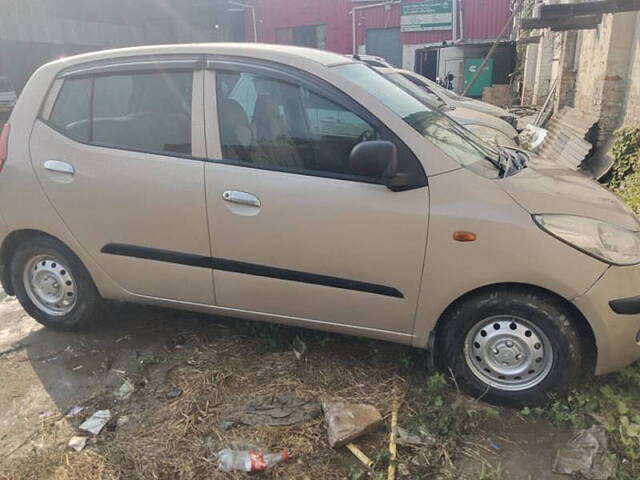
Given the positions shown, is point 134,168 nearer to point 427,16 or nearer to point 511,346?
point 511,346

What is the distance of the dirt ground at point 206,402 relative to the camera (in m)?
2.48

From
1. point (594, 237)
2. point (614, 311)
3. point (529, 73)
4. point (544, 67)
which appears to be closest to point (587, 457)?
point (614, 311)

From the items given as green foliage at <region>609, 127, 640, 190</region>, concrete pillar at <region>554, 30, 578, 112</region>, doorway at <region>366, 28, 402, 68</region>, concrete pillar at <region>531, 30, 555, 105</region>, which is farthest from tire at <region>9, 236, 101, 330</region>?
doorway at <region>366, 28, 402, 68</region>

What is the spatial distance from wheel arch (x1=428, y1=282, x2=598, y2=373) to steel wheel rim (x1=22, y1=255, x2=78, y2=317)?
7.99 feet

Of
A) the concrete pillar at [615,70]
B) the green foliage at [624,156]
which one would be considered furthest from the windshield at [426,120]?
the concrete pillar at [615,70]

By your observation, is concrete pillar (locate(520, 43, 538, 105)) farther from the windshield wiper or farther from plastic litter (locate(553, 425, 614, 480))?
plastic litter (locate(553, 425, 614, 480))

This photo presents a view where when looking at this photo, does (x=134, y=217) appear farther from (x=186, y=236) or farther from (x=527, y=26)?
(x=527, y=26)

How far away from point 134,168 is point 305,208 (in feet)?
3.60

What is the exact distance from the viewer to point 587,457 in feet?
7.97

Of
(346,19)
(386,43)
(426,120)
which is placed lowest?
(426,120)

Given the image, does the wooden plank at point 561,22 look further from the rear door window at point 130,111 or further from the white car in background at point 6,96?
the white car in background at point 6,96

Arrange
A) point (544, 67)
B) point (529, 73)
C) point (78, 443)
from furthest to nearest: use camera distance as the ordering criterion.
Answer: point (529, 73)
point (544, 67)
point (78, 443)

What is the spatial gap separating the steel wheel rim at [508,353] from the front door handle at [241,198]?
135cm

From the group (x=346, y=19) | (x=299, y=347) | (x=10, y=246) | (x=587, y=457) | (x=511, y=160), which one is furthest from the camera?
(x=346, y=19)
